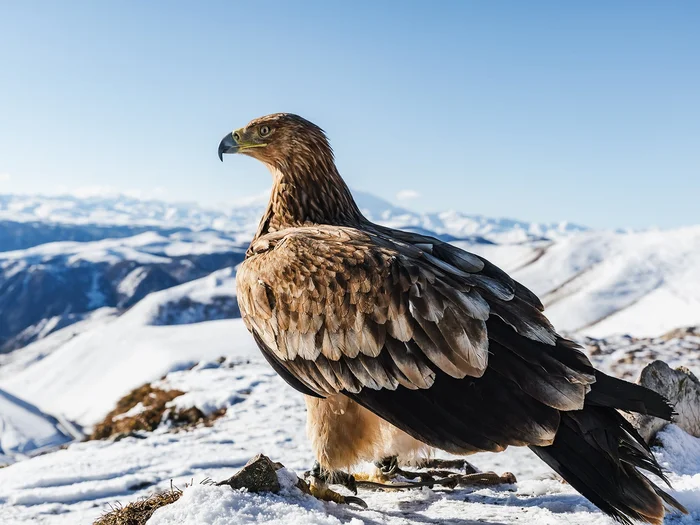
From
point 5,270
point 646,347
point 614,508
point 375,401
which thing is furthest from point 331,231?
point 5,270

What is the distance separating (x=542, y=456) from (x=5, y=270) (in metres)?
233

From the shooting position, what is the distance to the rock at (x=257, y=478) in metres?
4.10

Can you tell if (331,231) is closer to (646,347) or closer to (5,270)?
(646,347)

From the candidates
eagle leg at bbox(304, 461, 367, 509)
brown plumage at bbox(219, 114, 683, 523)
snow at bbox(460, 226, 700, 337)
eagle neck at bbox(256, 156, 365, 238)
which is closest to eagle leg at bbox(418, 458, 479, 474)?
eagle leg at bbox(304, 461, 367, 509)

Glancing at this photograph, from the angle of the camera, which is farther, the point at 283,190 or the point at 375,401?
the point at 283,190

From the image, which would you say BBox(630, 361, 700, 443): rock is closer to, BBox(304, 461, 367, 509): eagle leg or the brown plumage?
the brown plumage

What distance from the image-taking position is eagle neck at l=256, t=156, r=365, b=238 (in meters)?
5.70

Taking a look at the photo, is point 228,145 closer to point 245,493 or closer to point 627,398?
point 245,493

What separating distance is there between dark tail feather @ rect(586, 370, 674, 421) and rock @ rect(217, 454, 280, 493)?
8.08ft

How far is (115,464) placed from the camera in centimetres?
886

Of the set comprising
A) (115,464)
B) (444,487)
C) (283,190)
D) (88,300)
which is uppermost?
(283,190)

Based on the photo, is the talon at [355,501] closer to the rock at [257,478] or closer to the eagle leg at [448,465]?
the rock at [257,478]

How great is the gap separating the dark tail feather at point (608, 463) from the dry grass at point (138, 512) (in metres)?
3.04

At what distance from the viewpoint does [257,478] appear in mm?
4133
